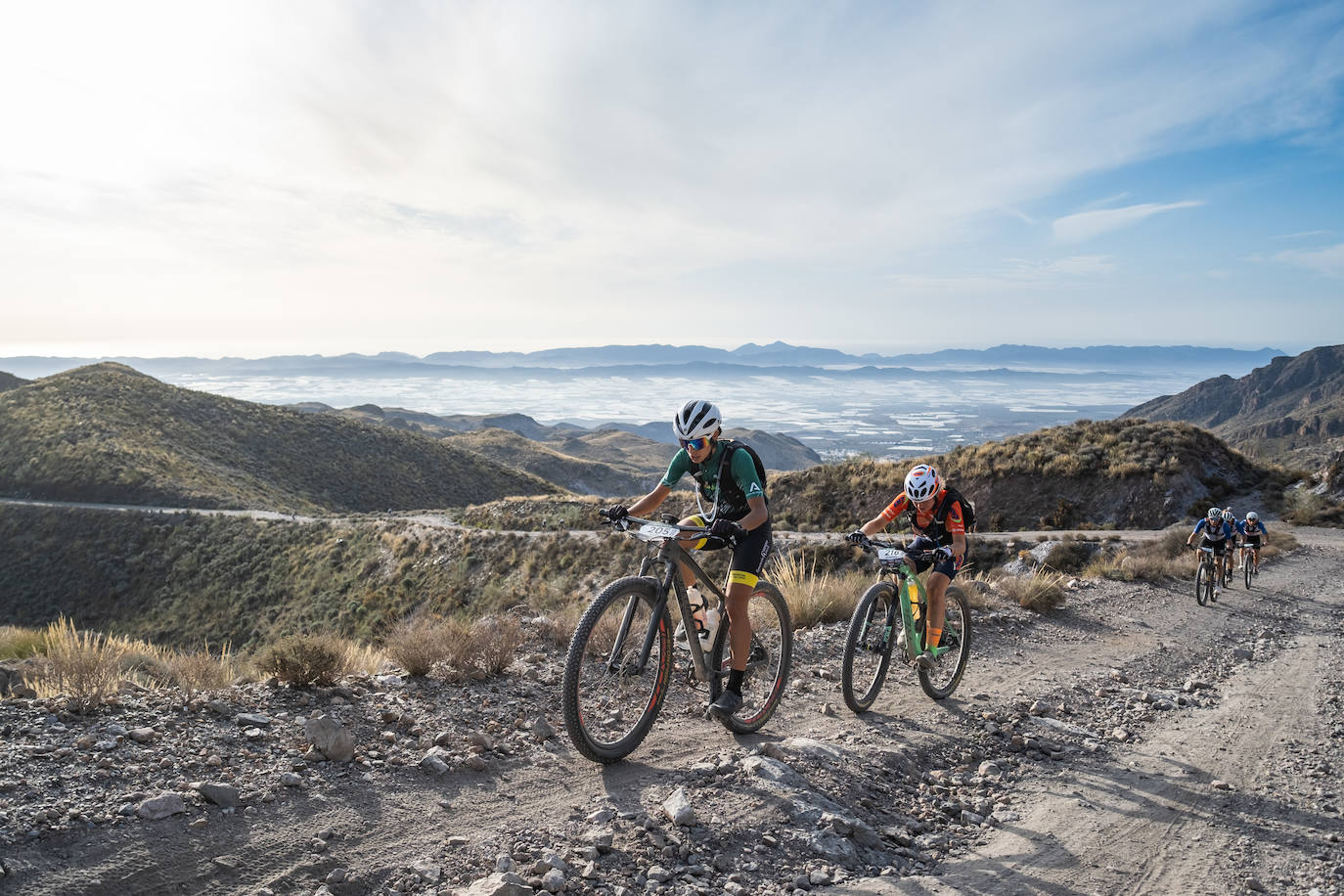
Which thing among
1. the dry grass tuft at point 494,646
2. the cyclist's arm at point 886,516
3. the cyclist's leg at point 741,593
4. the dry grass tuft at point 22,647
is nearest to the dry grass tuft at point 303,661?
the dry grass tuft at point 494,646

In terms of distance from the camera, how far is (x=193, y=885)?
2.92m

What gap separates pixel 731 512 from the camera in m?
5.06

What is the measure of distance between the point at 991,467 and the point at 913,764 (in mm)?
30539

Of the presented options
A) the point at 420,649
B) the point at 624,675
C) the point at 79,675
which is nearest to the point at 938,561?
the point at 624,675

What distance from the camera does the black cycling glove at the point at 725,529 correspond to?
453 cm

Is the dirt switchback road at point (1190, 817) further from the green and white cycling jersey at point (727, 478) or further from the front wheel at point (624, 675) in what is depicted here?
the green and white cycling jersey at point (727, 478)

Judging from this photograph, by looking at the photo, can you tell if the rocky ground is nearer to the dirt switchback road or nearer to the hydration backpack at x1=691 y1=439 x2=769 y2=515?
the dirt switchback road

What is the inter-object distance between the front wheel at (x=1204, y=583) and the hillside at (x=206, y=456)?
44.7m

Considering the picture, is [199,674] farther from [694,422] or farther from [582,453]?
[582,453]

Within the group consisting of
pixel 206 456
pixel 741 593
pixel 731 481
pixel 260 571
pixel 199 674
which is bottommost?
pixel 260 571

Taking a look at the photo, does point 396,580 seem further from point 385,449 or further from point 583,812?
point 385,449

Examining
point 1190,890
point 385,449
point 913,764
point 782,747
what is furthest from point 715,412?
point 385,449

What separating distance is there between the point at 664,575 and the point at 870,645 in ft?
7.64

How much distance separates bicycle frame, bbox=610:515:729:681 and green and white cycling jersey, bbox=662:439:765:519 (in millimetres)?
450
